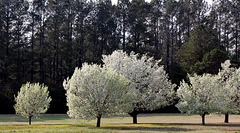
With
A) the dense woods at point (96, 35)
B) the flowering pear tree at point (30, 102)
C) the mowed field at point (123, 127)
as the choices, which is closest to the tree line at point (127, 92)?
the flowering pear tree at point (30, 102)

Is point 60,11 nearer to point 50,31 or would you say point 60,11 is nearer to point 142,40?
point 50,31

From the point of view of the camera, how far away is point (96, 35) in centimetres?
9369

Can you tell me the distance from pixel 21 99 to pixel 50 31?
151 ft

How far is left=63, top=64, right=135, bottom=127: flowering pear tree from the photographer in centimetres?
3584

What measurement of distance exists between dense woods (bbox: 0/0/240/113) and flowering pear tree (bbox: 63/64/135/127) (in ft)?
130

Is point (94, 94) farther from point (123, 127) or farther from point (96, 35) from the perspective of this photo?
point (96, 35)

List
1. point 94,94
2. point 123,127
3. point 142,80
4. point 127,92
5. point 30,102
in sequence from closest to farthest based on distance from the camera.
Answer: point 94,94
point 123,127
point 127,92
point 30,102
point 142,80

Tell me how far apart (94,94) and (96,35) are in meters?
59.5

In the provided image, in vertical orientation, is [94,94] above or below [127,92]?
below

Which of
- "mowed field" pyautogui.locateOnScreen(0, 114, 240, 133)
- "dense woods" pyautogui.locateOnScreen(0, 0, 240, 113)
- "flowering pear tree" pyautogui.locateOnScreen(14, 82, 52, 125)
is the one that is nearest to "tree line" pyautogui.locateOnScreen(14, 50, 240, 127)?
"flowering pear tree" pyautogui.locateOnScreen(14, 82, 52, 125)

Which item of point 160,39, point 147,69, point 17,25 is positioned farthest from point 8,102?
point 160,39

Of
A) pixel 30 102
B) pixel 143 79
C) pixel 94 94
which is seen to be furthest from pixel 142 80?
pixel 30 102

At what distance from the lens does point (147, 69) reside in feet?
153

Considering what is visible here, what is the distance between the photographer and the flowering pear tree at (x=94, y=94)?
118 feet
